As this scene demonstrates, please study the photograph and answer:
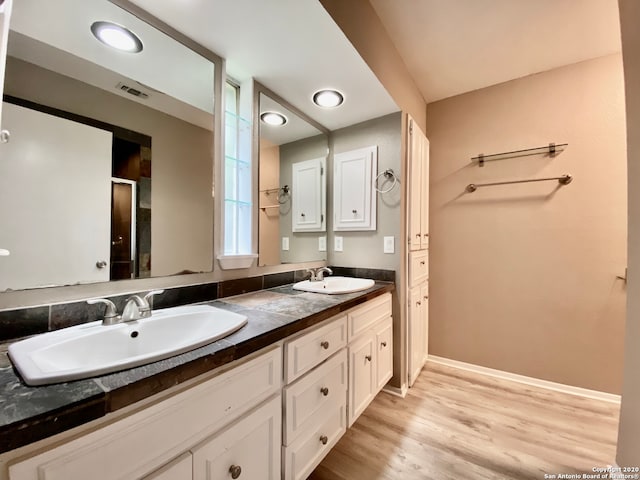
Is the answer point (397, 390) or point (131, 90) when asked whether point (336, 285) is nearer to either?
point (397, 390)

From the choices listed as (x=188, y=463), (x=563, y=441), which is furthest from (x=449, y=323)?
(x=188, y=463)

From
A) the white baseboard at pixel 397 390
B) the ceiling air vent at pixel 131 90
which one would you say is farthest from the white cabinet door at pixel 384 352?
the ceiling air vent at pixel 131 90

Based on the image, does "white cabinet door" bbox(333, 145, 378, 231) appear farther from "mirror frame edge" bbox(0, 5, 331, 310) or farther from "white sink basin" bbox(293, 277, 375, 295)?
"mirror frame edge" bbox(0, 5, 331, 310)

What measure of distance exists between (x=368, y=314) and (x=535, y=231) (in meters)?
1.63

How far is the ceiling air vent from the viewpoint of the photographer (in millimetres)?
1085

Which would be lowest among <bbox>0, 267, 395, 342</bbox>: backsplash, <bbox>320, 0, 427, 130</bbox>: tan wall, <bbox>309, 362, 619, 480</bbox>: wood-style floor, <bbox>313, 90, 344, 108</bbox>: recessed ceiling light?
<bbox>309, 362, 619, 480</bbox>: wood-style floor

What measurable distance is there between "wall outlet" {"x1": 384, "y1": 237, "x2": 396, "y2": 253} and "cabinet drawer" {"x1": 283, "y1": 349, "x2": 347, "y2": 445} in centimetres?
89

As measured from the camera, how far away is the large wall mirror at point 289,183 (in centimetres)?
175

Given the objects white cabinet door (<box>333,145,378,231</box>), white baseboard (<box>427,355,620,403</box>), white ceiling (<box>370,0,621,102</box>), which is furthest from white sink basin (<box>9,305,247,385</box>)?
white baseboard (<box>427,355,620,403</box>)

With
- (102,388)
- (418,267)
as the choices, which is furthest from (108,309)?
(418,267)

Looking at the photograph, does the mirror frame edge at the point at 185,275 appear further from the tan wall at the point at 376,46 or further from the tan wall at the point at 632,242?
the tan wall at the point at 632,242

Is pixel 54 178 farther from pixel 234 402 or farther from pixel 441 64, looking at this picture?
pixel 441 64

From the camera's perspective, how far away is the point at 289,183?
6.60 feet

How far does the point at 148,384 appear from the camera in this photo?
0.59 m
